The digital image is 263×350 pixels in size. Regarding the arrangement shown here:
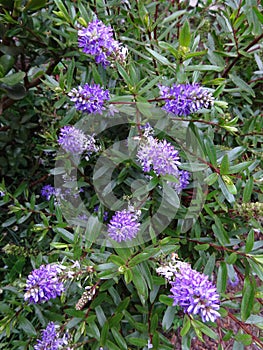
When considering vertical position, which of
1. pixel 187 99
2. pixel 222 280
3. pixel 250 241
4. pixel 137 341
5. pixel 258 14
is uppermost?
pixel 258 14

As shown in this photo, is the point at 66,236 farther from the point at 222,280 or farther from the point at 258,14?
the point at 258,14

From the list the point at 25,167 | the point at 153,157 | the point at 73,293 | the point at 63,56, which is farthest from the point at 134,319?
the point at 63,56

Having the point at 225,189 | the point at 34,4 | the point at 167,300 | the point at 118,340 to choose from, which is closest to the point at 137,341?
the point at 118,340

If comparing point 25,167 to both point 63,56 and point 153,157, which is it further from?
point 153,157

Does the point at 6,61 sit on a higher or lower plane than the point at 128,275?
higher

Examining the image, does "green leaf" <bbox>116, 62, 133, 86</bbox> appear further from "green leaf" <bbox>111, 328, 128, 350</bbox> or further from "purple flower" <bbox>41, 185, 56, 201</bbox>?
"green leaf" <bbox>111, 328, 128, 350</bbox>

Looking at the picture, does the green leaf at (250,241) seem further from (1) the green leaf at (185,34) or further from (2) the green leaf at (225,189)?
(1) the green leaf at (185,34)

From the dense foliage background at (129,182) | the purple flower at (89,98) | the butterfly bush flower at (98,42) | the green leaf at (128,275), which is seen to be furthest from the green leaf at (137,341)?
the butterfly bush flower at (98,42)
